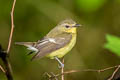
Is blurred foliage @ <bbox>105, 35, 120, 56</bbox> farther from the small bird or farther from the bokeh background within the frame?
the bokeh background

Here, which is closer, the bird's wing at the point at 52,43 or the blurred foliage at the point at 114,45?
the blurred foliage at the point at 114,45

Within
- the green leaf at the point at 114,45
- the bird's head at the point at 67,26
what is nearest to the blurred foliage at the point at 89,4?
the bird's head at the point at 67,26

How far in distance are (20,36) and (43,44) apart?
9.20 feet

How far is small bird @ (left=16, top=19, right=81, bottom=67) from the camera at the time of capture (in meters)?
4.30

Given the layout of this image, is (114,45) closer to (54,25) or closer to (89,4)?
(89,4)

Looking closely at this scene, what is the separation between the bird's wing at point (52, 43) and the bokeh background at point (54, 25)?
2105 millimetres

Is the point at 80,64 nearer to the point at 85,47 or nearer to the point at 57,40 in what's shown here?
the point at 85,47

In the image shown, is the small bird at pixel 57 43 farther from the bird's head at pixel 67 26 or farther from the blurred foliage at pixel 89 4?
the blurred foliage at pixel 89 4

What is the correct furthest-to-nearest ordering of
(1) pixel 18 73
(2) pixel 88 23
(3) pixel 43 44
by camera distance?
1. (2) pixel 88 23
2. (1) pixel 18 73
3. (3) pixel 43 44

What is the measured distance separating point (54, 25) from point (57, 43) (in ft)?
8.70

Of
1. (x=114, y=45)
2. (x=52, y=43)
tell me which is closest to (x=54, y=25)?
Result: (x=52, y=43)

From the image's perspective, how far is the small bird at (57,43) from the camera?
Result: 430 cm

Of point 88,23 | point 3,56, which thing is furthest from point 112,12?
point 3,56

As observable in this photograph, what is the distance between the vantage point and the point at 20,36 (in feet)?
23.7
